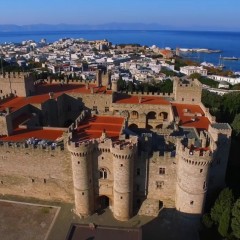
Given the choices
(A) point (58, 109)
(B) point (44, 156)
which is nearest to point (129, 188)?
(B) point (44, 156)

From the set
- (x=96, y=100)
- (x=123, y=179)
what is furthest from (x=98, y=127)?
(x=96, y=100)

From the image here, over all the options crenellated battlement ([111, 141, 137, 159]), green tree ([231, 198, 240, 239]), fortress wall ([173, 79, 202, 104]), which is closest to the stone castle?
crenellated battlement ([111, 141, 137, 159])

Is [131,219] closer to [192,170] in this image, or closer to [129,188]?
[129,188]

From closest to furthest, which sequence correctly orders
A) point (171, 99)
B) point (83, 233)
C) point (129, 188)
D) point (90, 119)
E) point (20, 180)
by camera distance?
point (83, 233) < point (129, 188) < point (20, 180) < point (90, 119) < point (171, 99)

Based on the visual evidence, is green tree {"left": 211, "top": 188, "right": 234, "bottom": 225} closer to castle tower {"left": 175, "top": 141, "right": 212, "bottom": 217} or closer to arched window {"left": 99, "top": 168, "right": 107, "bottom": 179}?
castle tower {"left": 175, "top": 141, "right": 212, "bottom": 217}

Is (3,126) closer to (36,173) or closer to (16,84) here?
(36,173)

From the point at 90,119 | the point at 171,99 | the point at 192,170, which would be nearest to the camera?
the point at 192,170
